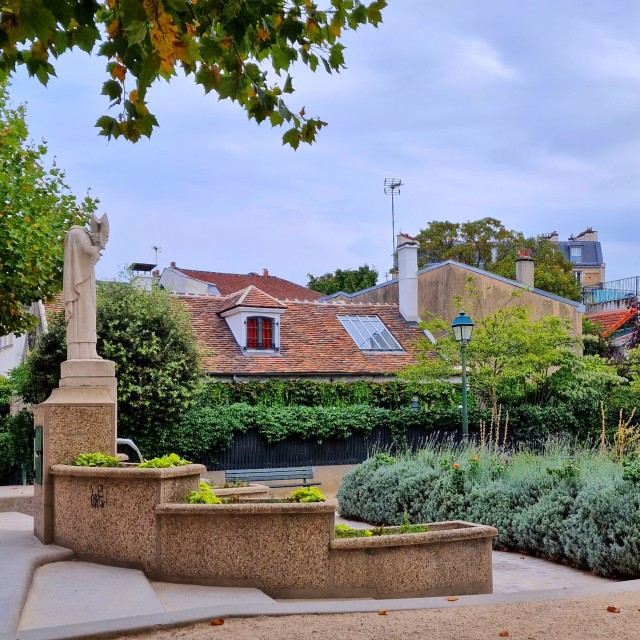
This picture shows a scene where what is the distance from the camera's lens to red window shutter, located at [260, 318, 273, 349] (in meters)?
26.0

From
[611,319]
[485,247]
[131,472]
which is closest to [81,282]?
[131,472]

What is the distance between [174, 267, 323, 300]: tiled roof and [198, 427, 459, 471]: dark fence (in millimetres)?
22038

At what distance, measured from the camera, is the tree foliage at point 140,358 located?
65.0 feet

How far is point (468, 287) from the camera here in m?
25.8

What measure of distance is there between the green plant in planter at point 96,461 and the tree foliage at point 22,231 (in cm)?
875

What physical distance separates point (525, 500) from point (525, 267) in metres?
21.6

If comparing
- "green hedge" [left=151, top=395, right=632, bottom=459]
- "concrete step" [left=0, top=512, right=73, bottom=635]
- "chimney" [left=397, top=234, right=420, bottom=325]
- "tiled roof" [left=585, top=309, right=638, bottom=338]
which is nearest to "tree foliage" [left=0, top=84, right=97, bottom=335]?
"green hedge" [left=151, top=395, right=632, bottom=459]

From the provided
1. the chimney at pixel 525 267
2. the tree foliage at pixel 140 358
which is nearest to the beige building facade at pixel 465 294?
the chimney at pixel 525 267

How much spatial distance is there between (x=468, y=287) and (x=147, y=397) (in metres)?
11.0

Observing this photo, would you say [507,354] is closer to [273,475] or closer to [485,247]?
[273,475]

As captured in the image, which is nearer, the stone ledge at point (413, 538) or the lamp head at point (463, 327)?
the stone ledge at point (413, 538)

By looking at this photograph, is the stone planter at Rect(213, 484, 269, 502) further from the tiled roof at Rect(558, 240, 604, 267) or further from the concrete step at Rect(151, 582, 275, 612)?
the tiled roof at Rect(558, 240, 604, 267)

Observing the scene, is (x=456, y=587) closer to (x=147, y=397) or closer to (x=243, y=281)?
(x=147, y=397)

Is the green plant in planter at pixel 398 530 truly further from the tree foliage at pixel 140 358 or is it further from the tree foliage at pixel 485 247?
the tree foliage at pixel 485 247
